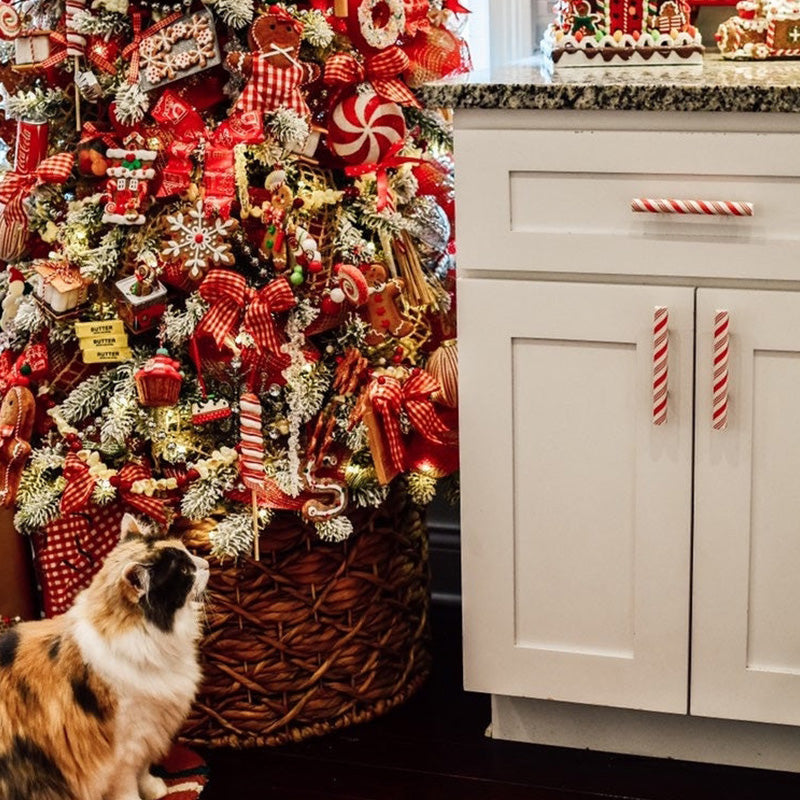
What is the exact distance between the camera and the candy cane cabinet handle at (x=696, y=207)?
74.0 inches

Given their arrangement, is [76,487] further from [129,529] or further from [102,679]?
[102,679]

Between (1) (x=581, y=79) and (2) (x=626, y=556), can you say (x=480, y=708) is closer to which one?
(2) (x=626, y=556)

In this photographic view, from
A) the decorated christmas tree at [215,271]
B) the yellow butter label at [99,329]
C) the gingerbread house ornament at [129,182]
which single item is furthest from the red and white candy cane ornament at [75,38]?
the yellow butter label at [99,329]

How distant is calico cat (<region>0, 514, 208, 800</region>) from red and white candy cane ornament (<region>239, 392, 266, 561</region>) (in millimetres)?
141

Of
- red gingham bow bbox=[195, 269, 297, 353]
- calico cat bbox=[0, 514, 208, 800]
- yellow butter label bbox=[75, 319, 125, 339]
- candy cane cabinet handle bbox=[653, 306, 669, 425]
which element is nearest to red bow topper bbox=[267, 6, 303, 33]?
red gingham bow bbox=[195, 269, 297, 353]

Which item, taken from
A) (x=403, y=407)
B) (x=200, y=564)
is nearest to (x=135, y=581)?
(x=200, y=564)

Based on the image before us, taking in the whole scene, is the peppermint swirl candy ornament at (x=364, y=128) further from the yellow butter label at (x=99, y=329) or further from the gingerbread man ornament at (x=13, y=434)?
the gingerbread man ornament at (x=13, y=434)

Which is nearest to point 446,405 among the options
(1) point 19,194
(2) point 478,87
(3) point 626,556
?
(3) point 626,556

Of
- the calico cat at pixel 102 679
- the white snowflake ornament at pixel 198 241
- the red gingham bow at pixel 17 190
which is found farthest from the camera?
the red gingham bow at pixel 17 190

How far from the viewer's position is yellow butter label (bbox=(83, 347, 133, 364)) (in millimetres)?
2137

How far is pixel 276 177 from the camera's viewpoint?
2.05 m

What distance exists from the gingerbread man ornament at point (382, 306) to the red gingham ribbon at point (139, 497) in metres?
0.40

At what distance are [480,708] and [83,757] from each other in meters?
0.72

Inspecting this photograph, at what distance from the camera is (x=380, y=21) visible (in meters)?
2.12
